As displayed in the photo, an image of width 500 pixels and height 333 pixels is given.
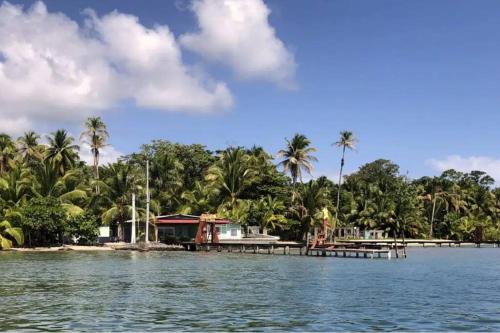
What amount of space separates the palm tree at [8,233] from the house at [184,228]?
17.6 meters

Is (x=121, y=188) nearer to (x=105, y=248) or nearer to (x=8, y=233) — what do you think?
(x=105, y=248)

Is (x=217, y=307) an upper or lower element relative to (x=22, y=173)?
lower

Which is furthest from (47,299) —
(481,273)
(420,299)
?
(481,273)

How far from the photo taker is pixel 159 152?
320ft

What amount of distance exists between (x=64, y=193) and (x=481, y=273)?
46992mm

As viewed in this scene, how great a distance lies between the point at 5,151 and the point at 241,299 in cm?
5925

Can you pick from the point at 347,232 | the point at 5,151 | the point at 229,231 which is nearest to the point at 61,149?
the point at 5,151

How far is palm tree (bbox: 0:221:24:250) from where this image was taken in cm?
5878

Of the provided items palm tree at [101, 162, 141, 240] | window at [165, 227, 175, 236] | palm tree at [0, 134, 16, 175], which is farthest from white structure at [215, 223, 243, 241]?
palm tree at [0, 134, 16, 175]

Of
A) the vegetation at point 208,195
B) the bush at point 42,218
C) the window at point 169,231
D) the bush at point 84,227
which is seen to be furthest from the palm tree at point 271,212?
the bush at point 42,218

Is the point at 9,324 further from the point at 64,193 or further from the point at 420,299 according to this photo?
the point at 64,193

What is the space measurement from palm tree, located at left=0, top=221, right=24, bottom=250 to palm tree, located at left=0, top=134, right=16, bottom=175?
14675mm

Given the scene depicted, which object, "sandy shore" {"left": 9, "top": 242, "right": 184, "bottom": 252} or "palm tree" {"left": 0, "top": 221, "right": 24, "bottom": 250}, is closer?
"palm tree" {"left": 0, "top": 221, "right": 24, "bottom": 250}

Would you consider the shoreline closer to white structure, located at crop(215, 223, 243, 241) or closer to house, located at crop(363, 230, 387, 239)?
white structure, located at crop(215, 223, 243, 241)
